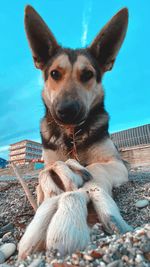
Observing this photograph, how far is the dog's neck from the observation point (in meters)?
2.94

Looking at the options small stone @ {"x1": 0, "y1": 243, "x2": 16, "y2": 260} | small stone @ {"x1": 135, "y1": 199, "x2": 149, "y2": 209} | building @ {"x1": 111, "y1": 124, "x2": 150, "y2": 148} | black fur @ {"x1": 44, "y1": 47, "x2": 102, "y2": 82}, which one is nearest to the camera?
small stone @ {"x1": 0, "y1": 243, "x2": 16, "y2": 260}

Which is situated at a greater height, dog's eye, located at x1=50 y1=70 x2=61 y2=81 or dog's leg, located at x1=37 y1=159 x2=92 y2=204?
dog's eye, located at x1=50 y1=70 x2=61 y2=81

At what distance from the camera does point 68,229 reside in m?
1.03

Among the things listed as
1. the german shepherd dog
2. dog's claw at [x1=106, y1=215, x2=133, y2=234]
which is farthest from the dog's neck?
dog's claw at [x1=106, y1=215, x2=133, y2=234]

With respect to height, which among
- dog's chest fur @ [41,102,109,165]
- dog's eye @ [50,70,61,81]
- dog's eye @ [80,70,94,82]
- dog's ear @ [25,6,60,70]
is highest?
dog's ear @ [25,6,60,70]

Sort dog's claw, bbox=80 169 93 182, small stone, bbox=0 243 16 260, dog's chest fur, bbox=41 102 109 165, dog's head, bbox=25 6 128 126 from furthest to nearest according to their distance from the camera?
dog's head, bbox=25 6 128 126 < dog's chest fur, bbox=41 102 109 165 < dog's claw, bbox=80 169 93 182 < small stone, bbox=0 243 16 260

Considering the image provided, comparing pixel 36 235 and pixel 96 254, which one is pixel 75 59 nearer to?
pixel 36 235

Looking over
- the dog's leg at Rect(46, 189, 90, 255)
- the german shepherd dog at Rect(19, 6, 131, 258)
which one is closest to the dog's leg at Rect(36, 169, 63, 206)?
the german shepherd dog at Rect(19, 6, 131, 258)

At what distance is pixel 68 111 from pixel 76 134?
615 mm

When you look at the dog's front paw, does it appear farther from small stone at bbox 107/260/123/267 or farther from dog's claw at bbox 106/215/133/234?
small stone at bbox 107/260/123/267

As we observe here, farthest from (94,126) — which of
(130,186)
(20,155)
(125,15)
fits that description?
(20,155)

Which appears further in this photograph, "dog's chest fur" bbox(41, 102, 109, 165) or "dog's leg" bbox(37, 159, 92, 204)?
"dog's chest fur" bbox(41, 102, 109, 165)

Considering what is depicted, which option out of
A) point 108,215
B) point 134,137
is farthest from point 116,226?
point 134,137

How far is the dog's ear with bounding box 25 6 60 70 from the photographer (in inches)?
127
